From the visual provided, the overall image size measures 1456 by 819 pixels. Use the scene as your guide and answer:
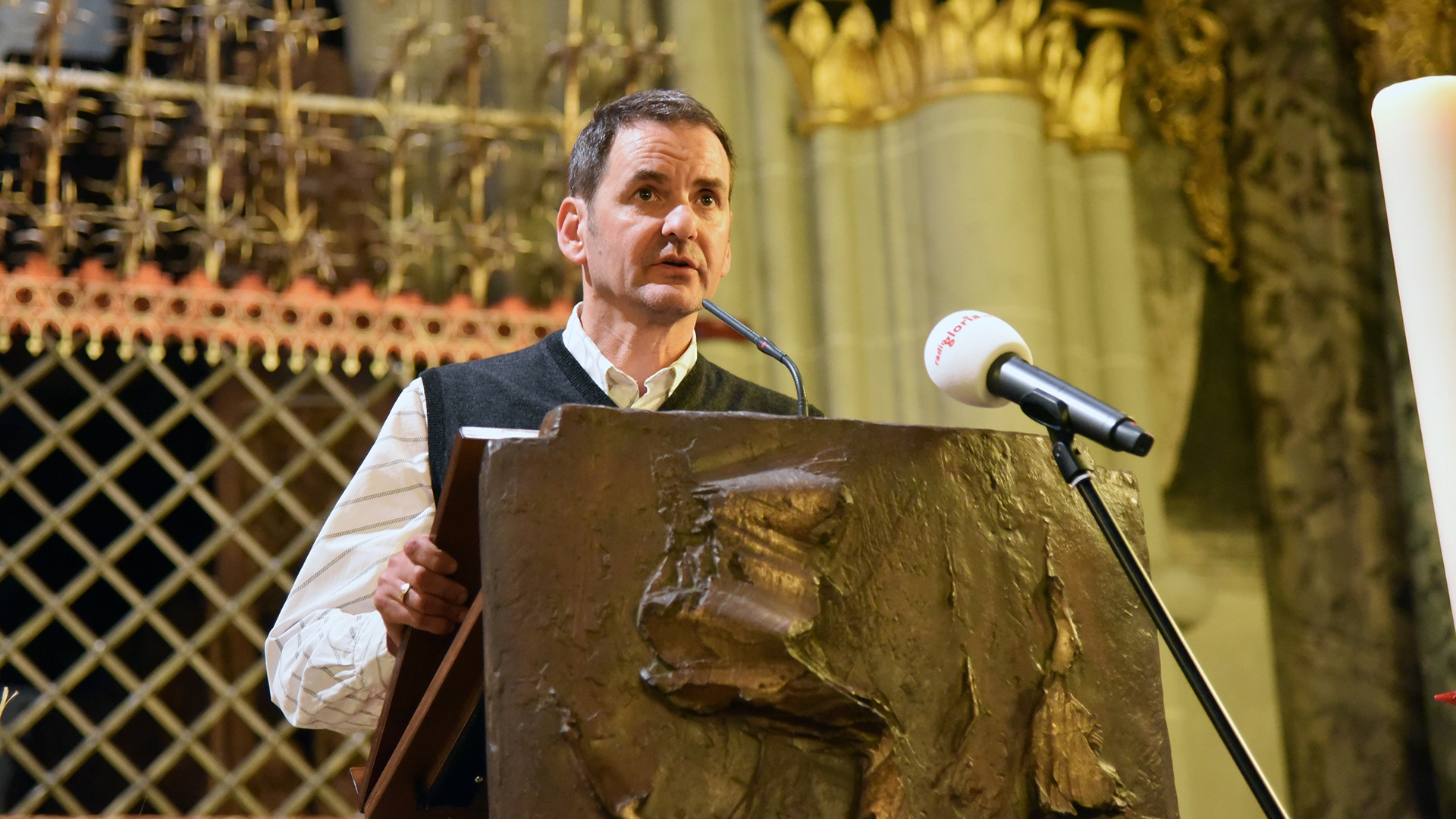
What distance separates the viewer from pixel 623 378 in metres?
2.18

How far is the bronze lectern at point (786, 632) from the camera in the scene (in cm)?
126

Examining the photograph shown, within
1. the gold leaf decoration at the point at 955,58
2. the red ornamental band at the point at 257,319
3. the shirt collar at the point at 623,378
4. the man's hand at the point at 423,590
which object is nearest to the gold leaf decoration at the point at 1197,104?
the gold leaf decoration at the point at 955,58

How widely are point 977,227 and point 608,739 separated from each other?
2.83 metres

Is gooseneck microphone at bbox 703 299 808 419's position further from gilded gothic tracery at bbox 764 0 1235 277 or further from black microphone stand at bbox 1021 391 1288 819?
gilded gothic tracery at bbox 764 0 1235 277

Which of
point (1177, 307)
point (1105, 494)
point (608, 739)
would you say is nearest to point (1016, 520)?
point (1105, 494)

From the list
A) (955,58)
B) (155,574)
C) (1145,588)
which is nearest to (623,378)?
(1145,588)

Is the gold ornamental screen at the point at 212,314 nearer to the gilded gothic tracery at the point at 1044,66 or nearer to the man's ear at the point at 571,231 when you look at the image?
the gilded gothic tracery at the point at 1044,66

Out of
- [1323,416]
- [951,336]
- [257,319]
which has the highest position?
[257,319]

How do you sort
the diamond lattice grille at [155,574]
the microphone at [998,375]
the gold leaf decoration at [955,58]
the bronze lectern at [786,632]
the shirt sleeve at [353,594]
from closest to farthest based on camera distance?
the bronze lectern at [786,632] → the microphone at [998,375] → the shirt sleeve at [353,594] → the diamond lattice grille at [155,574] → the gold leaf decoration at [955,58]

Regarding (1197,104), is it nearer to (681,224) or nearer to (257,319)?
(257,319)

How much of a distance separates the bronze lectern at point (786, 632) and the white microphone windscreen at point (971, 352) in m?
0.05

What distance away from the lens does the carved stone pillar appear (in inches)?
160

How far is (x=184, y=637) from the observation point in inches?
144

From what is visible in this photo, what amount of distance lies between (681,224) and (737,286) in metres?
2.06
